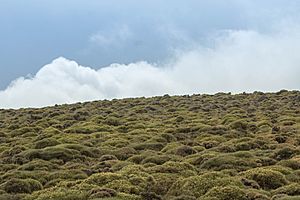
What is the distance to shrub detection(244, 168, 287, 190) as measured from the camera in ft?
77.6

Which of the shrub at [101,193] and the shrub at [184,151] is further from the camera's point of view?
the shrub at [184,151]

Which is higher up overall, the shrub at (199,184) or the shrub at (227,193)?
the shrub at (199,184)

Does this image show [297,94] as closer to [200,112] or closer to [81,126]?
[200,112]

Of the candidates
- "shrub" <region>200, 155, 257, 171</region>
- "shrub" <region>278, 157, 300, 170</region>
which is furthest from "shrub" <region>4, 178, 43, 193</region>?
"shrub" <region>278, 157, 300, 170</region>

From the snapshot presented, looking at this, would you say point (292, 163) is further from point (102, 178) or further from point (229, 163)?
point (102, 178)

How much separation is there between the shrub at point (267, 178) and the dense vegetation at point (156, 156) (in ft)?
0.13

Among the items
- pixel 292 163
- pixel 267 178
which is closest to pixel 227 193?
pixel 267 178

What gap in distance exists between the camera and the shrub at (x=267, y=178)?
23.7 m

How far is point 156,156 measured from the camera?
29.6m

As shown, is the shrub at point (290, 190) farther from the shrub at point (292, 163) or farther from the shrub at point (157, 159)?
the shrub at point (157, 159)

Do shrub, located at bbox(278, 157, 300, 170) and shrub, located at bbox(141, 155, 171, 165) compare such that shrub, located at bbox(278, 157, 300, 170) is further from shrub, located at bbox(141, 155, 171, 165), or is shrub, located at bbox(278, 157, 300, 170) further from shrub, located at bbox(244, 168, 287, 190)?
shrub, located at bbox(141, 155, 171, 165)

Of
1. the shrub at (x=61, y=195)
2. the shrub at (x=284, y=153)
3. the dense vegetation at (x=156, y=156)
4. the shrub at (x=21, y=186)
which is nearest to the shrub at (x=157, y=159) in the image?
the dense vegetation at (x=156, y=156)

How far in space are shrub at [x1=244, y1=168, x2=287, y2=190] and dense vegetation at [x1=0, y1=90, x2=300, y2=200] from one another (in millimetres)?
40

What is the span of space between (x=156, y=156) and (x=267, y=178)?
23.7 ft
